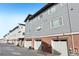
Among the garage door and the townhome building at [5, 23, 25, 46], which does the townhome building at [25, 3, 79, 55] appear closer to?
the garage door

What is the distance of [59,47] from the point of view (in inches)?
505

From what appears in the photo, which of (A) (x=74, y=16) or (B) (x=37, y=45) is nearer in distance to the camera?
(A) (x=74, y=16)

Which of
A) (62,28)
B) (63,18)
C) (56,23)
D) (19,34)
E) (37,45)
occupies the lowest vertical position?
(37,45)

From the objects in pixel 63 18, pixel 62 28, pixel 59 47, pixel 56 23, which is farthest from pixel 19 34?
pixel 63 18

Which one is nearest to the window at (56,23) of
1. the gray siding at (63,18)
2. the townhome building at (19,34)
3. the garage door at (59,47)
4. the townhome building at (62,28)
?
the townhome building at (62,28)

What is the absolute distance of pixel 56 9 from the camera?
44.8 feet

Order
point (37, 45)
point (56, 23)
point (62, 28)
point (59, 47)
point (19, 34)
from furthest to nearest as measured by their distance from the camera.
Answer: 1. point (19, 34)
2. point (37, 45)
3. point (56, 23)
4. point (59, 47)
5. point (62, 28)

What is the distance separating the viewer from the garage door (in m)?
11.9

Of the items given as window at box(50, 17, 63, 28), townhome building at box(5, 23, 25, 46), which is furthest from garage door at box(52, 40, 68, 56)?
townhome building at box(5, 23, 25, 46)

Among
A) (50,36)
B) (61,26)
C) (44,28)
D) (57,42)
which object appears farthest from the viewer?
(44,28)

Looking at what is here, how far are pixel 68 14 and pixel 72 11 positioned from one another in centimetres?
54

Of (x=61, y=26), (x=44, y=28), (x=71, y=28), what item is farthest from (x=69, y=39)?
(x=44, y=28)

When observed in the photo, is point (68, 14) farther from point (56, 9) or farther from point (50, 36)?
point (50, 36)

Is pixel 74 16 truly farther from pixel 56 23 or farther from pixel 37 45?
pixel 37 45
